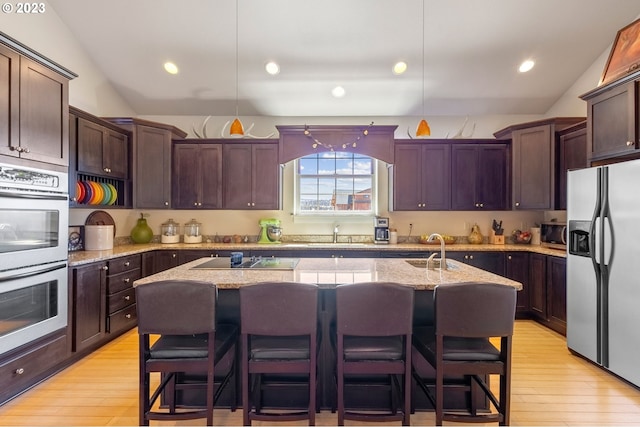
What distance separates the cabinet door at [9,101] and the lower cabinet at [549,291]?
5096 millimetres

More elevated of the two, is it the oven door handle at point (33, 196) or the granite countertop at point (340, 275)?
the oven door handle at point (33, 196)

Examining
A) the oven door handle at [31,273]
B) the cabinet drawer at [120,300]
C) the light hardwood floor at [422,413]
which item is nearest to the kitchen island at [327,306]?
the light hardwood floor at [422,413]

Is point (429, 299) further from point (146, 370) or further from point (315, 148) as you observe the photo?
point (315, 148)

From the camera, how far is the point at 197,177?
447 centimetres

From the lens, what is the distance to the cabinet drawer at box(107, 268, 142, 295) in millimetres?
3250

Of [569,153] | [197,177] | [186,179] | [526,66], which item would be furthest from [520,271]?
[186,179]

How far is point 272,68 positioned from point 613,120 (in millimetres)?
3553

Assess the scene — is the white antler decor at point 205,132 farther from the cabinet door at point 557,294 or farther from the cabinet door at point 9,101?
the cabinet door at point 557,294

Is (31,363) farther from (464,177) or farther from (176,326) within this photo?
(464,177)

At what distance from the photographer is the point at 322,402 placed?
83.5 inches

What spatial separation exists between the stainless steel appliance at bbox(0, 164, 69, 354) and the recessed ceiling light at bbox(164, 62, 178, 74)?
2112mm

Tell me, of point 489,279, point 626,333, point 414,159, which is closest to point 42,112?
point 489,279

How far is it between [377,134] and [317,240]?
1.77 metres

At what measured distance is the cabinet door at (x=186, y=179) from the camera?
446cm
